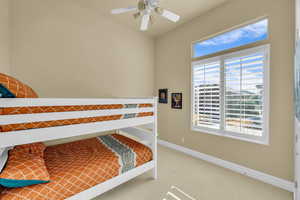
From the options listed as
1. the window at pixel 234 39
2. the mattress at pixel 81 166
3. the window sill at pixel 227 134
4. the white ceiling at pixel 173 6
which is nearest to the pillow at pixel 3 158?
the mattress at pixel 81 166

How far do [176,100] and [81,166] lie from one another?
245 cm

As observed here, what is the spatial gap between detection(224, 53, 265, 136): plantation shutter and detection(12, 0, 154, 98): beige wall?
213 cm

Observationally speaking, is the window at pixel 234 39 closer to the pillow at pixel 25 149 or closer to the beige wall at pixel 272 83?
the beige wall at pixel 272 83

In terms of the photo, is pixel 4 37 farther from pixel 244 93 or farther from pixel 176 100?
pixel 244 93

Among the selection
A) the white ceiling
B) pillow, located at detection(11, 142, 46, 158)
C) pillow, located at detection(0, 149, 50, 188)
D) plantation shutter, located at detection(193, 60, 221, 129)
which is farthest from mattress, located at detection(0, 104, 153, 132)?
the white ceiling

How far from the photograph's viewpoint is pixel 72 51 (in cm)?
247

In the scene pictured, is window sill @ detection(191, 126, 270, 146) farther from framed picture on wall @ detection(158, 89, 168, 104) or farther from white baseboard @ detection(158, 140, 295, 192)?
framed picture on wall @ detection(158, 89, 168, 104)

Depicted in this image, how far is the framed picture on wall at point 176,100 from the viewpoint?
3.17m

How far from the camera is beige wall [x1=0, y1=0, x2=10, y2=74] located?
5.88 ft

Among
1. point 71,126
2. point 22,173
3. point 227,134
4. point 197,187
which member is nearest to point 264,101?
point 227,134

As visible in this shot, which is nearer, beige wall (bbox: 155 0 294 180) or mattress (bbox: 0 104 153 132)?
mattress (bbox: 0 104 153 132)

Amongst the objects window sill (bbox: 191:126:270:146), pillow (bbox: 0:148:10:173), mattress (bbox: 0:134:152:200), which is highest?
pillow (bbox: 0:148:10:173)

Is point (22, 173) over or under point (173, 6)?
under

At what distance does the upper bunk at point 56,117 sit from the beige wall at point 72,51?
1.38m
